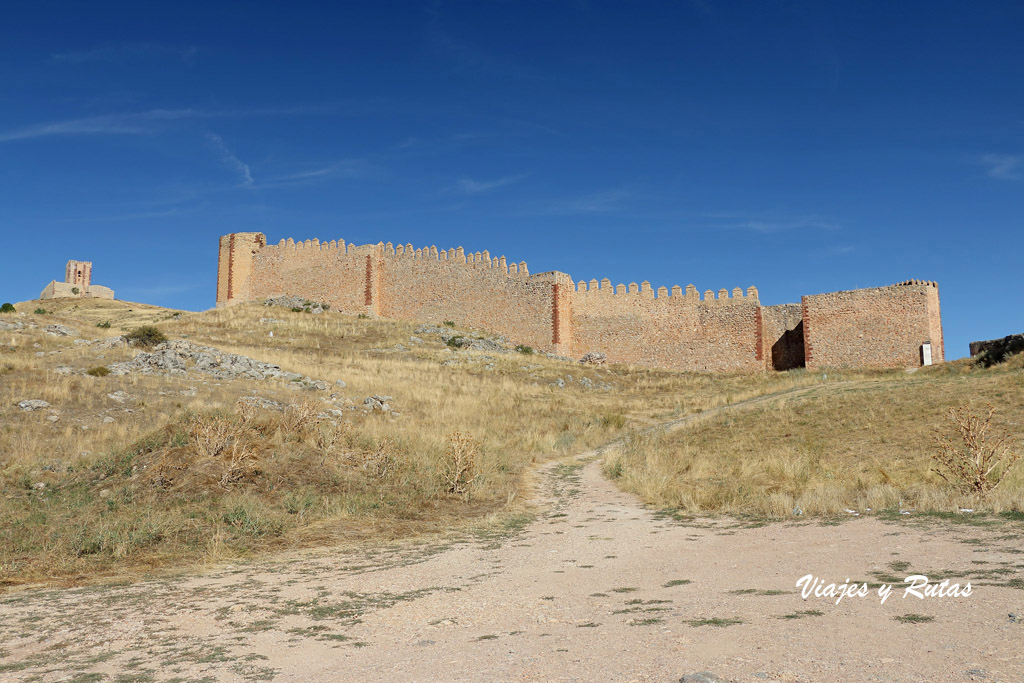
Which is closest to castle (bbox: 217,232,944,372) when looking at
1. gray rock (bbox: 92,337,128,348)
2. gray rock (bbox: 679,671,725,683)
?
gray rock (bbox: 92,337,128,348)

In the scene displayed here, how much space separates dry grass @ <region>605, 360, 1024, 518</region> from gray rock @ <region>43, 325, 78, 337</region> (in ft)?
57.5

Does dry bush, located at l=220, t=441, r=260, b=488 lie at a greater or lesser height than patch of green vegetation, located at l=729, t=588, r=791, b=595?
greater

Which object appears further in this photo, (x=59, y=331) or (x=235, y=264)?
(x=235, y=264)

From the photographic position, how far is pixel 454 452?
1097 centimetres

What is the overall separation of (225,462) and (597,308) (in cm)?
2824

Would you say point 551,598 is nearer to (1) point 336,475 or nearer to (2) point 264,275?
(1) point 336,475

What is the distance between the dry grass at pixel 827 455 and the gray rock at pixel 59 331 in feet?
57.5

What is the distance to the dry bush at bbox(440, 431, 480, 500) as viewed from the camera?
10.6 m

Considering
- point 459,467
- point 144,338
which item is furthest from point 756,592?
point 144,338

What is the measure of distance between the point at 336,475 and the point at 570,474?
4320mm

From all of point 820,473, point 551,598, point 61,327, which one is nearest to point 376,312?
point 61,327

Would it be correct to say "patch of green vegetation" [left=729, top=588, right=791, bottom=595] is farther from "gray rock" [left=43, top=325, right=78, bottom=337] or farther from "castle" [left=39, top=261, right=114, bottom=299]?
"castle" [left=39, top=261, right=114, bottom=299]

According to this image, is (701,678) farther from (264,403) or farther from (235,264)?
(235,264)

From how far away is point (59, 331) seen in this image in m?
21.9
